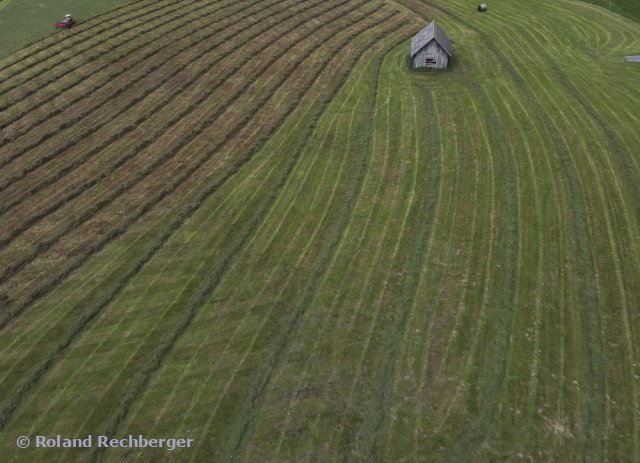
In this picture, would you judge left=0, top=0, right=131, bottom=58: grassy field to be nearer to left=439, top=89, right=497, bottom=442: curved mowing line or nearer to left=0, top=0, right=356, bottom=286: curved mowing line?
left=0, top=0, right=356, bottom=286: curved mowing line

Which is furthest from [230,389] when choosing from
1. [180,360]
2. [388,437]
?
[388,437]

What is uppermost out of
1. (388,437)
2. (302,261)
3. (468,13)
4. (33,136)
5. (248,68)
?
(468,13)

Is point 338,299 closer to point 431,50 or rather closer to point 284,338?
point 284,338

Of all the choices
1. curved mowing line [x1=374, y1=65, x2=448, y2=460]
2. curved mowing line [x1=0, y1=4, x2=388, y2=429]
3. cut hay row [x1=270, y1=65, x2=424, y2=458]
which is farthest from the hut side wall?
curved mowing line [x1=0, y1=4, x2=388, y2=429]

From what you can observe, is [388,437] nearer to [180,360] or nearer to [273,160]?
[180,360]

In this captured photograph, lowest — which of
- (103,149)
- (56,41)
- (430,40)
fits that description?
(103,149)

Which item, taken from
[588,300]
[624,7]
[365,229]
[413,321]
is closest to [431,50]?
[365,229]

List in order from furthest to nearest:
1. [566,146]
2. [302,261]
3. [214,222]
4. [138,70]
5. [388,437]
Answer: [138,70]
[566,146]
[214,222]
[302,261]
[388,437]
